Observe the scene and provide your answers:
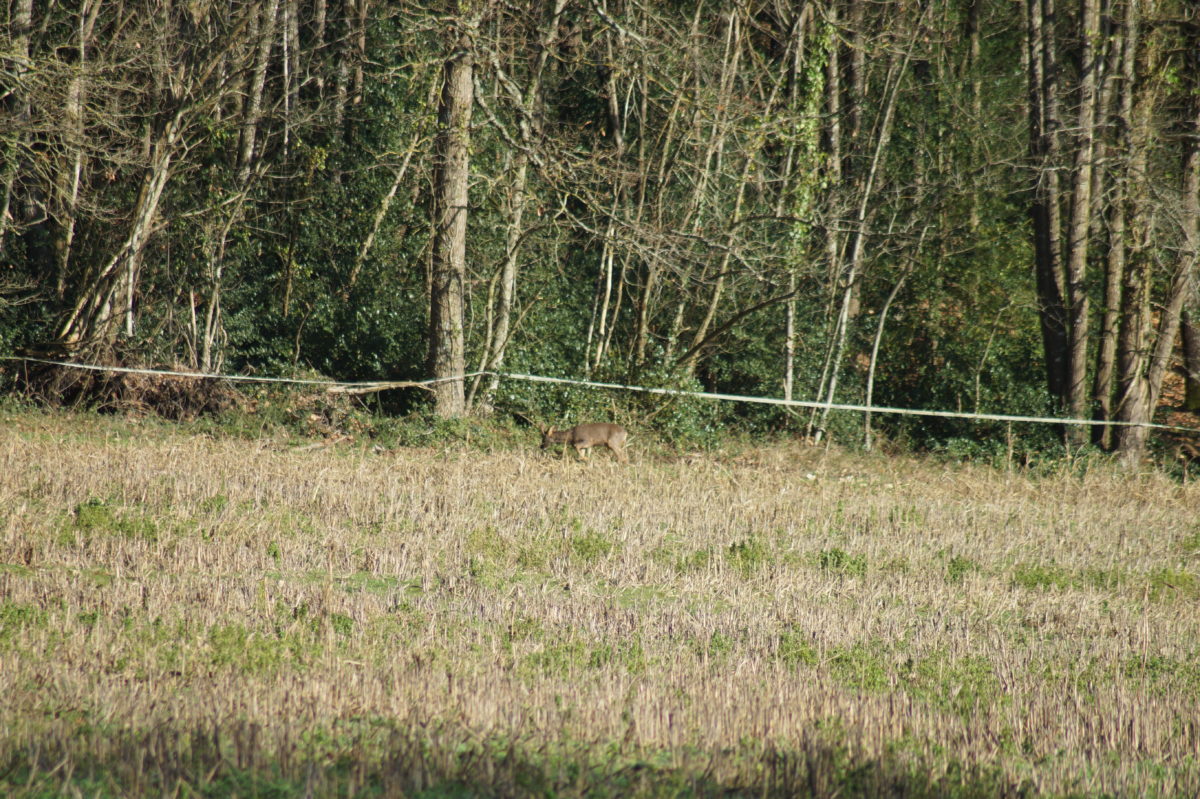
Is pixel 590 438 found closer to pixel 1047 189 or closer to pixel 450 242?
pixel 450 242

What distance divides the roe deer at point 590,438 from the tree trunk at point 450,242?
6.29 ft

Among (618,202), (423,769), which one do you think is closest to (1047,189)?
(618,202)

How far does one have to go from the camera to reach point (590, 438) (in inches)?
529

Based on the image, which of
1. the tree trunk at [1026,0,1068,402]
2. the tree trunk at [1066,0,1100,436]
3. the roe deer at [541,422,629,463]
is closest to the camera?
the roe deer at [541,422,629,463]

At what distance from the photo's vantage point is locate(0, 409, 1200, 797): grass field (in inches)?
162

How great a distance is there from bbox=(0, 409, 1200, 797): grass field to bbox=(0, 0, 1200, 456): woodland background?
5417 mm

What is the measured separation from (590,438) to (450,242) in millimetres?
3522

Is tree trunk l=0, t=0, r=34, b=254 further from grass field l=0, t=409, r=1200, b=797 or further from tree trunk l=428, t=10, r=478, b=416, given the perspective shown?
tree trunk l=428, t=10, r=478, b=416

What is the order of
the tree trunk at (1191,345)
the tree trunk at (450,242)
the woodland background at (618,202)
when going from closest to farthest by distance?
1. the tree trunk at (450,242)
2. the woodland background at (618,202)
3. the tree trunk at (1191,345)

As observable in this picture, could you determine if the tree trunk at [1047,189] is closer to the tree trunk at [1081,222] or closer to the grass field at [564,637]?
the tree trunk at [1081,222]

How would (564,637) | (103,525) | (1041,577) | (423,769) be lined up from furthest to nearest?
(1041,577) < (103,525) < (564,637) < (423,769)

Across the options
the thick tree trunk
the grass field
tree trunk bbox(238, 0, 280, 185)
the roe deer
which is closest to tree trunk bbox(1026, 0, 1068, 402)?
the thick tree trunk

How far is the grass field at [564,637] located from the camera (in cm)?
411

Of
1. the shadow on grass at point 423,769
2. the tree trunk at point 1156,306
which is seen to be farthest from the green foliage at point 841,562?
the tree trunk at point 1156,306
